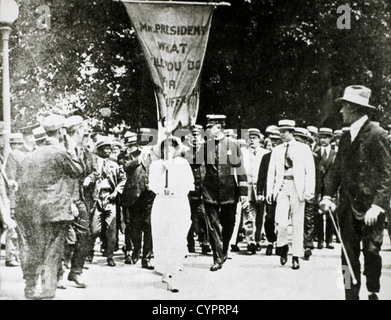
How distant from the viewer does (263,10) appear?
17.2m

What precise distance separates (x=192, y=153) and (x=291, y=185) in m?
2.41

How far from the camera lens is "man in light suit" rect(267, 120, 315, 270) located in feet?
40.1

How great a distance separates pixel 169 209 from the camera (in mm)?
10133

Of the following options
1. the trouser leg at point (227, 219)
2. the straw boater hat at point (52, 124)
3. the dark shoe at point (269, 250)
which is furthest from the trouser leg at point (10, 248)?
the dark shoe at point (269, 250)

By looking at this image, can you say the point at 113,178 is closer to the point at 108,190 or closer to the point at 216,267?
the point at 108,190

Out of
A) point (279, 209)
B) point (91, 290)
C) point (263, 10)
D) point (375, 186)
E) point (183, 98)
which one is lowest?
point (91, 290)

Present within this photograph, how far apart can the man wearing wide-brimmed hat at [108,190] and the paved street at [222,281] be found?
502 millimetres

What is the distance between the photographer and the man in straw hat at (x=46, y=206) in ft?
29.8

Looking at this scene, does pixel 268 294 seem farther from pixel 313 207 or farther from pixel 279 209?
pixel 313 207

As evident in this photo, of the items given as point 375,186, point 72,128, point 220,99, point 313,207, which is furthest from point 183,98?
point 220,99

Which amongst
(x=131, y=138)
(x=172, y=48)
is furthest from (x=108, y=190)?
(x=172, y=48)

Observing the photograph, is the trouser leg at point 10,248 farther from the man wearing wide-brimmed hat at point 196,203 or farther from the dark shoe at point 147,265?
the man wearing wide-brimmed hat at point 196,203

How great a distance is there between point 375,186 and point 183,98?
3338mm

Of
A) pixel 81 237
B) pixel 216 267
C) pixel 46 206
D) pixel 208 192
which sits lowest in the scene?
pixel 216 267
